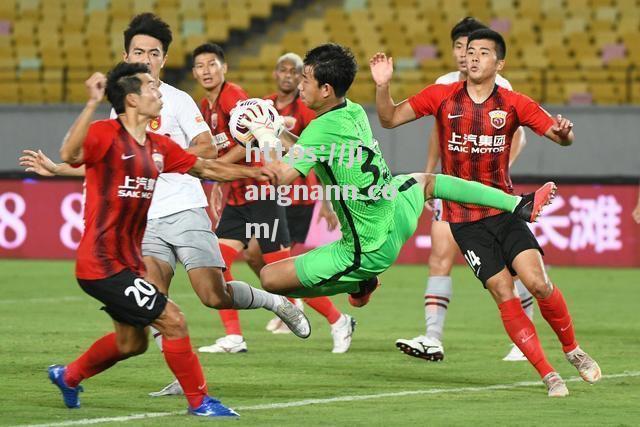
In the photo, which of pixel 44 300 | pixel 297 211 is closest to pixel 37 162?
pixel 297 211

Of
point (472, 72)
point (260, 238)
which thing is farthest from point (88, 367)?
point (260, 238)

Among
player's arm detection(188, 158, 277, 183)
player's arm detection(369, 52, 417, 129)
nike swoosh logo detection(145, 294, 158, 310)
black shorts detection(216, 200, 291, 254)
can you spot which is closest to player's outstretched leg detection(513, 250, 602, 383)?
player's arm detection(369, 52, 417, 129)

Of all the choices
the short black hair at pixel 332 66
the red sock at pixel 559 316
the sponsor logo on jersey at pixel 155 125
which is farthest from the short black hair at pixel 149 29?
the red sock at pixel 559 316

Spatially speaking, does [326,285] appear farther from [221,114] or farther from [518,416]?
[221,114]

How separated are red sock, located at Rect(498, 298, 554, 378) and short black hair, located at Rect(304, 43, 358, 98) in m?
1.76

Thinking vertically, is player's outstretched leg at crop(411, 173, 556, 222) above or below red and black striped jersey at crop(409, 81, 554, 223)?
below

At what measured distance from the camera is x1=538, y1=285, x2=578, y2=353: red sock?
8.70 meters

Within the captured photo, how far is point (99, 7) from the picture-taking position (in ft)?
89.0

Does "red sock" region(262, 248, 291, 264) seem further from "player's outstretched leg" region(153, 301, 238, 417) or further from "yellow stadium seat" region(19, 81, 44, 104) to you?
"yellow stadium seat" region(19, 81, 44, 104)

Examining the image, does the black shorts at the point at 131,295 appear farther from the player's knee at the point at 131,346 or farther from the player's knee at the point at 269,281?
the player's knee at the point at 269,281

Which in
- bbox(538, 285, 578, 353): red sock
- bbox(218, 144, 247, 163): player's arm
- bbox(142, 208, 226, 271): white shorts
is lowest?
bbox(538, 285, 578, 353): red sock

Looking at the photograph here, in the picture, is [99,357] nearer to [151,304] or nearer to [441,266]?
[151,304]

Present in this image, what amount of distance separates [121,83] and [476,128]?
2.65 meters

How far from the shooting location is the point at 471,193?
8531 millimetres
